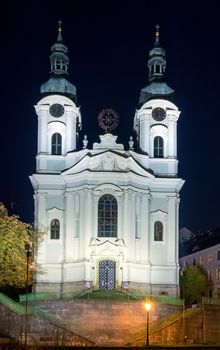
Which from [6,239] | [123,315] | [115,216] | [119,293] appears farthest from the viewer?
[115,216]

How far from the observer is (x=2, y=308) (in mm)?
66188

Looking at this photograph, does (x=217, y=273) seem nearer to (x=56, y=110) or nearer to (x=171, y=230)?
(x=171, y=230)

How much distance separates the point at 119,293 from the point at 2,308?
13139mm

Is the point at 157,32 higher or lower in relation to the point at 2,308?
higher

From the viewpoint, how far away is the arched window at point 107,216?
80438 mm

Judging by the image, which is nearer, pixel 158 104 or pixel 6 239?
pixel 6 239

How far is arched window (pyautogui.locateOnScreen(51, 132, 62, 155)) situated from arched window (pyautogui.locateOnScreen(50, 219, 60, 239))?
687 centimetres

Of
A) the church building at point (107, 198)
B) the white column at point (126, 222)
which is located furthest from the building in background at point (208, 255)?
the white column at point (126, 222)

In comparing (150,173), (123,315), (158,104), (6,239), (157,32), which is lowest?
(123,315)

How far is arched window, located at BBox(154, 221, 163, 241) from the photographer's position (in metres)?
83.4

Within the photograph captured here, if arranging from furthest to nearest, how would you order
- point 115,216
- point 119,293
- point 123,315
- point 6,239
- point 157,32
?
1. point 157,32
2. point 115,216
3. point 119,293
4. point 123,315
5. point 6,239

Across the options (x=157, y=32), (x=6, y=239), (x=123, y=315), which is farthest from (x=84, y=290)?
(x=157, y=32)

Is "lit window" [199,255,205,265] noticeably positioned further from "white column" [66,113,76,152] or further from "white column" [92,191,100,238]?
"white column" [92,191,100,238]

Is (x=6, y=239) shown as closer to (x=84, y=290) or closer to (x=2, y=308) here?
(x=2, y=308)
